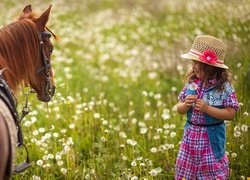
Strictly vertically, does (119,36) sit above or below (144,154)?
above

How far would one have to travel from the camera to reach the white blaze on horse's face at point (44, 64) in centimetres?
339

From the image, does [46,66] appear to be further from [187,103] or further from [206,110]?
[206,110]

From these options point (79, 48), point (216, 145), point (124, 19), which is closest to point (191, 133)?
point (216, 145)


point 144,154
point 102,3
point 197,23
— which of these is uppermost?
point 102,3

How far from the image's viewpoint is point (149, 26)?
488 inches

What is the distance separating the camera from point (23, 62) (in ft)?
10.7

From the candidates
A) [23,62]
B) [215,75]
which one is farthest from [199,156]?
[23,62]

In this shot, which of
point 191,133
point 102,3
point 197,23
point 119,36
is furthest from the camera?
point 102,3

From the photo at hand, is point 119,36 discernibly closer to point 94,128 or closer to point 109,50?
point 109,50

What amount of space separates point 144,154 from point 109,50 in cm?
564

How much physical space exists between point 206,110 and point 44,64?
1.52 metres

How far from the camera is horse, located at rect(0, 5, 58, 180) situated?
2821 millimetres

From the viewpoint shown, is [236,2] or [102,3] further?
[102,3]

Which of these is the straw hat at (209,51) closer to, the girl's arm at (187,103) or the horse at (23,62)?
the girl's arm at (187,103)
